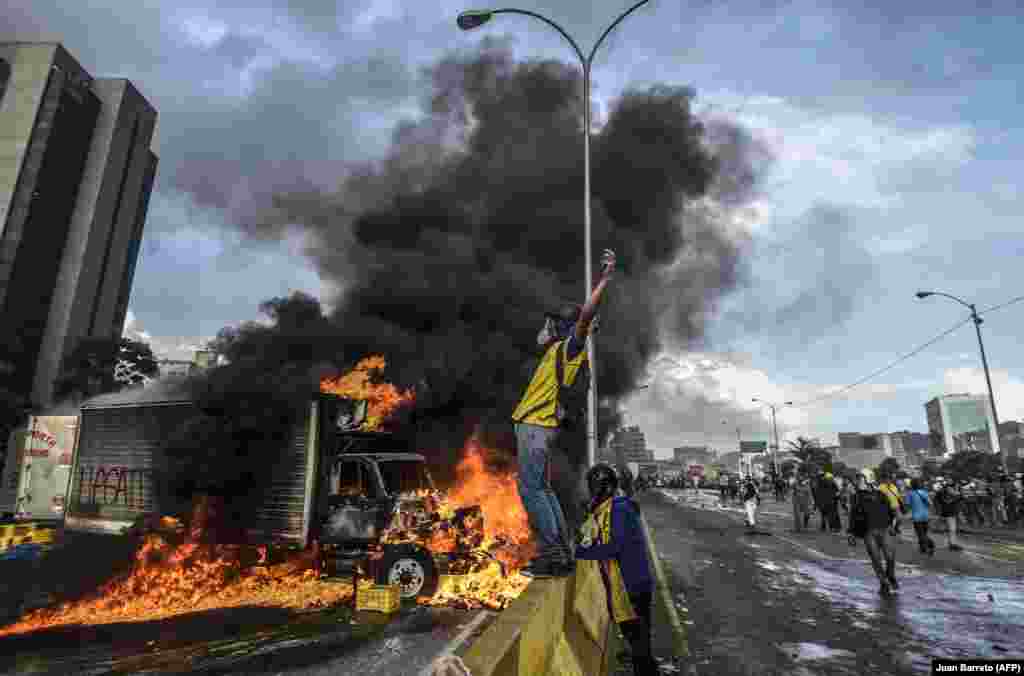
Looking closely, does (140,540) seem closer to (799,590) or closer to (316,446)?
(316,446)

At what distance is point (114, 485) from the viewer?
920 cm

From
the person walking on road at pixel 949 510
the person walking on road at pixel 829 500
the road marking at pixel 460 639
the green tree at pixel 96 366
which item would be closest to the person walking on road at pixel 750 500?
the person walking on road at pixel 829 500

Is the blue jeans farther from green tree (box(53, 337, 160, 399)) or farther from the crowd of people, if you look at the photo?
green tree (box(53, 337, 160, 399))

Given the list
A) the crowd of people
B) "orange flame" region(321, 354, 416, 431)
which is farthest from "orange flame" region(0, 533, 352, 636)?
the crowd of people

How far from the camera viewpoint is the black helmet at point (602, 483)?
12.4 feet

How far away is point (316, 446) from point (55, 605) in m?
Answer: 3.74

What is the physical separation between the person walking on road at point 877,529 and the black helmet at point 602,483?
5.77 meters

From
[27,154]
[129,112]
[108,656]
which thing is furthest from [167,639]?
[129,112]

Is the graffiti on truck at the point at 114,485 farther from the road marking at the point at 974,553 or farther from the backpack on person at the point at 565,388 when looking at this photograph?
the road marking at the point at 974,553

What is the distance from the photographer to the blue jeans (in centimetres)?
349

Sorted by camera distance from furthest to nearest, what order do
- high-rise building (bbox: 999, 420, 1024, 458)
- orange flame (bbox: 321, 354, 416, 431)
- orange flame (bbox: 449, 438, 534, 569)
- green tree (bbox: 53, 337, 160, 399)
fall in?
high-rise building (bbox: 999, 420, 1024, 458), green tree (bbox: 53, 337, 160, 399), orange flame (bbox: 321, 354, 416, 431), orange flame (bbox: 449, 438, 534, 569)

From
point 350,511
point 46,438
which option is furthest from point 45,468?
point 350,511

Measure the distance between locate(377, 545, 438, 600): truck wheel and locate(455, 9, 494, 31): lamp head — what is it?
9165 millimetres

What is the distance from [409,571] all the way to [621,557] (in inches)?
169
